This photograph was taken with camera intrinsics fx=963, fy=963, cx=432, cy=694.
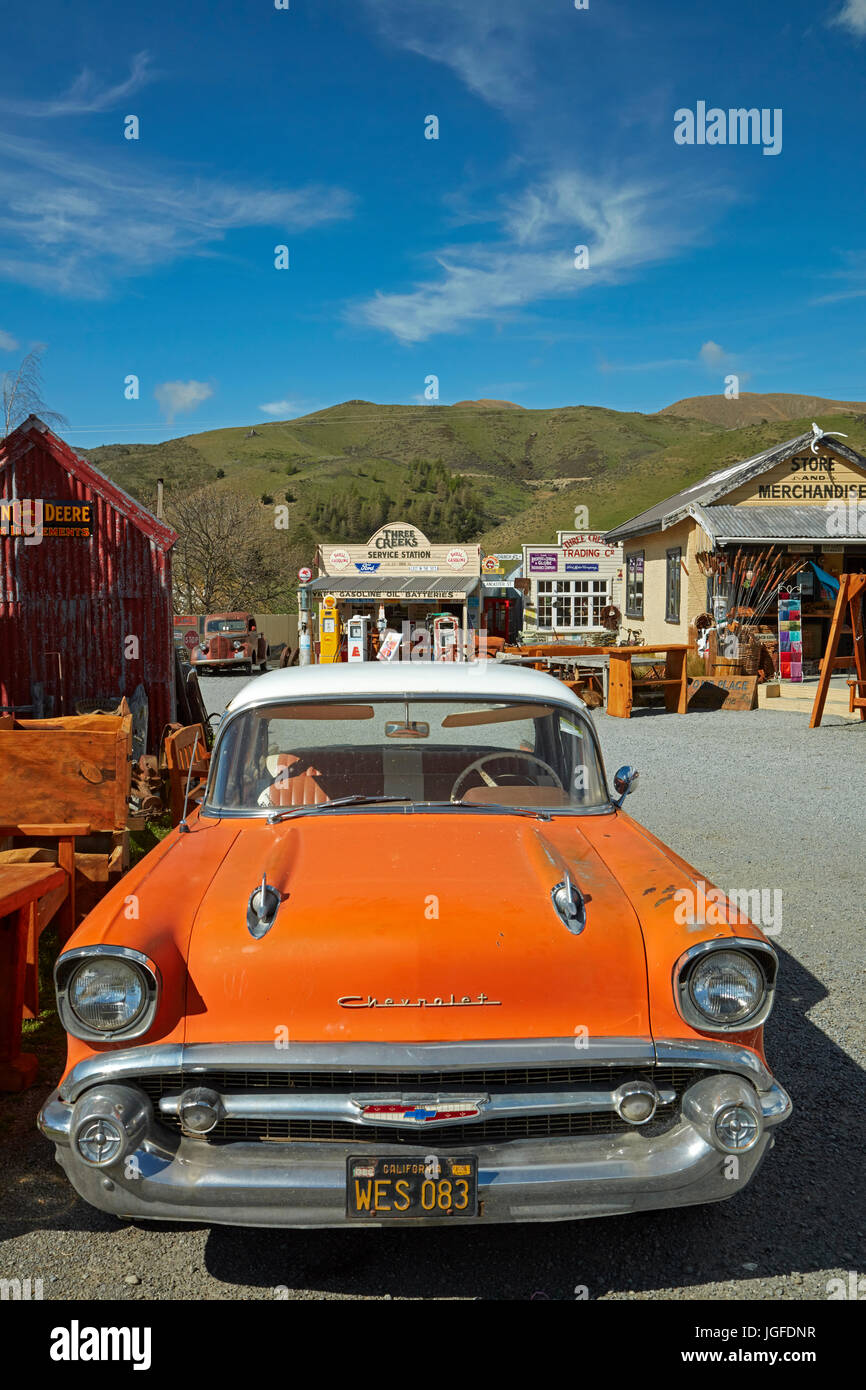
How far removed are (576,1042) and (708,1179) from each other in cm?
48

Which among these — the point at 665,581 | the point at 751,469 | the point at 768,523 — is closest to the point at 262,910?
the point at 768,523

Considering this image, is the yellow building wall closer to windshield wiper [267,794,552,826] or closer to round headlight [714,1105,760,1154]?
windshield wiper [267,794,552,826]

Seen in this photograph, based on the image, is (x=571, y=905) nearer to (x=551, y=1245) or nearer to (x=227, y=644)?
(x=551, y=1245)

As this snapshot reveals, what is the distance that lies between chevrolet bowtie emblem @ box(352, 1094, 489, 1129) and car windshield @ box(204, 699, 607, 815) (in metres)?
1.36

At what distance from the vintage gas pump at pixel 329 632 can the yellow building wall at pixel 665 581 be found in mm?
9608

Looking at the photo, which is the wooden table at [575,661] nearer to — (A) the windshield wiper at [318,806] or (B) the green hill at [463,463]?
(A) the windshield wiper at [318,806]

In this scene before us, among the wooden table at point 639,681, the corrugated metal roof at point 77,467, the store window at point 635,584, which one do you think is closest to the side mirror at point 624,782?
the corrugated metal roof at point 77,467
